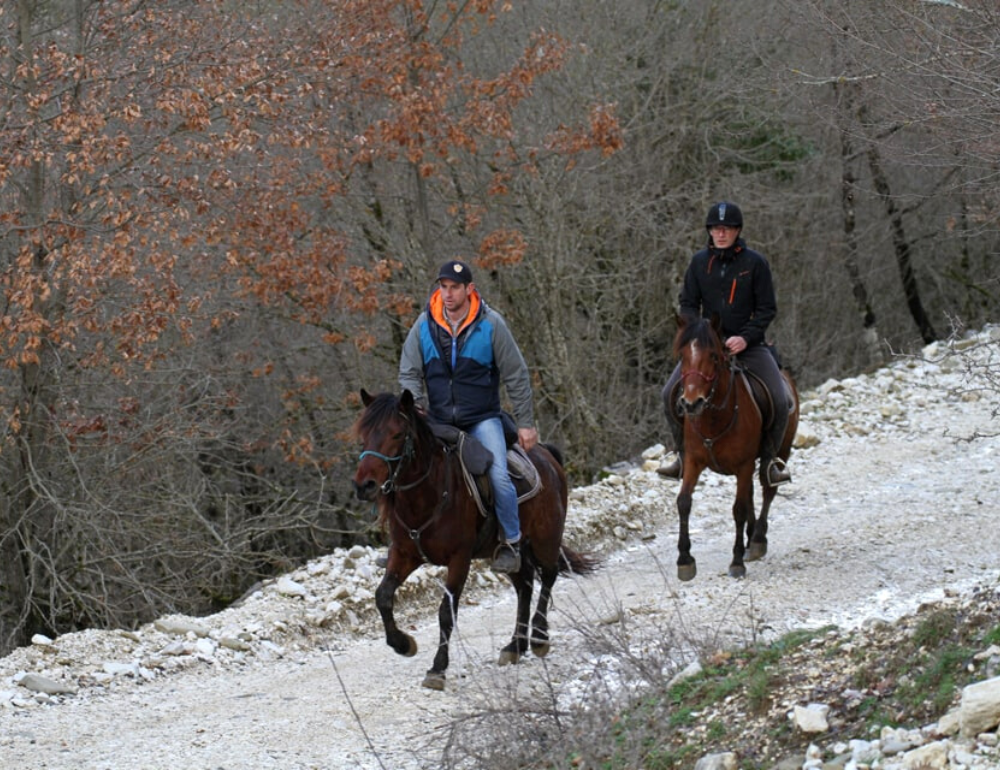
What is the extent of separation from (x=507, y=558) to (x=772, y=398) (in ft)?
12.0

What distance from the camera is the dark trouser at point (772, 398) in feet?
39.4

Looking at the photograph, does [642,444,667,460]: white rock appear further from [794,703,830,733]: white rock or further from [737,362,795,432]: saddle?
[794,703,830,733]: white rock

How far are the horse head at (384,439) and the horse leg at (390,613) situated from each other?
73 centimetres

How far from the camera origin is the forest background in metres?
14.6

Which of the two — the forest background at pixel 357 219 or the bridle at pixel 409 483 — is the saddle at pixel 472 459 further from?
the forest background at pixel 357 219

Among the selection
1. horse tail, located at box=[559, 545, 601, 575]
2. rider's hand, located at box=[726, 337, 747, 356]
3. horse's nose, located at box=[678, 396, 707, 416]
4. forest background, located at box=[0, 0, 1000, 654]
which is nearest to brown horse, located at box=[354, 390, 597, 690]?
A: horse tail, located at box=[559, 545, 601, 575]

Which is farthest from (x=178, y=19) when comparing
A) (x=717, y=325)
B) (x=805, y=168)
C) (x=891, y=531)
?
(x=805, y=168)

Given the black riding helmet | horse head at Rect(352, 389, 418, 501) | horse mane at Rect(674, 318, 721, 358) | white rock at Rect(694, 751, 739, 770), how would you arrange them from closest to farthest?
white rock at Rect(694, 751, 739, 770)
horse head at Rect(352, 389, 418, 501)
horse mane at Rect(674, 318, 721, 358)
the black riding helmet

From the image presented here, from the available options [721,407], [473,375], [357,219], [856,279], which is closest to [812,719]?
[473,375]

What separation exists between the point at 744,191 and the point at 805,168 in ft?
6.85

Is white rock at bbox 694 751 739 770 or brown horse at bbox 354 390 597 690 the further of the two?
brown horse at bbox 354 390 597 690

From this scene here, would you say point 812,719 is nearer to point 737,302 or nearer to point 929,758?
point 929,758

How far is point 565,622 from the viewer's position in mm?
10172

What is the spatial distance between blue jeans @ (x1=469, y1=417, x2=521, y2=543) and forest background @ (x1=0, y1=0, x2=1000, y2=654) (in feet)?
12.5
